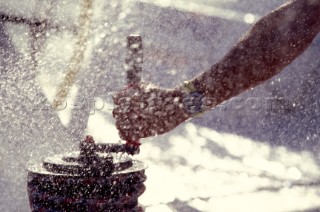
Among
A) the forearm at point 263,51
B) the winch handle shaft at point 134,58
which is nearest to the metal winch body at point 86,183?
the winch handle shaft at point 134,58

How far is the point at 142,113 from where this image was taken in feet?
4.21

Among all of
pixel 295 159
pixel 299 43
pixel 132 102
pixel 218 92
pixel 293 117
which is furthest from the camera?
pixel 293 117

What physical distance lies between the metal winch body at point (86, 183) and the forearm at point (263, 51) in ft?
1.33

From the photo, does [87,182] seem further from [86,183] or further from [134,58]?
[134,58]

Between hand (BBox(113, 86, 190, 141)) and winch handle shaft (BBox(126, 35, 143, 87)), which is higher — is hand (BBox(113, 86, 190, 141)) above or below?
below

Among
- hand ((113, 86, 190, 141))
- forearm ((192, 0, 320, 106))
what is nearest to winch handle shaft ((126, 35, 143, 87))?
hand ((113, 86, 190, 141))

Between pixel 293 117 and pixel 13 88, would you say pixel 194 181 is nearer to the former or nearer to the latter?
pixel 13 88

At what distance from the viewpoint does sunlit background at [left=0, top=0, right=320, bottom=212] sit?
3.06m

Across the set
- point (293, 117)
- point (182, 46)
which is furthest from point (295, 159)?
point (182, 46)

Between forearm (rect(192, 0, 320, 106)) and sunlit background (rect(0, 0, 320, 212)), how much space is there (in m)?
1.35

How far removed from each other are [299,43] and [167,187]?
6.40 ft

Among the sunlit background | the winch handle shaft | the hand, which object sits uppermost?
the sunlit background

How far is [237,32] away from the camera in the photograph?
6555 mm

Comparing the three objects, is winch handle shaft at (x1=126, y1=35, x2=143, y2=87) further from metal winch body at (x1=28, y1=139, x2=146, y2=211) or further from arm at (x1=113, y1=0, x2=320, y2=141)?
metal winch body at (x1=28, y1=139, x2=146, y2=211)
